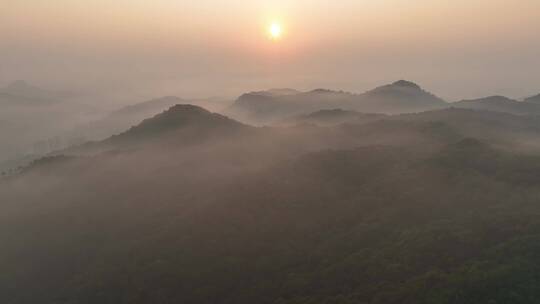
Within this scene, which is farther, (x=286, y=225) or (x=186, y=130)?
(x=186, y=130)

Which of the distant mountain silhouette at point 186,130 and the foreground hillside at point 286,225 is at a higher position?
the distant mountain silhouette at point 186,130

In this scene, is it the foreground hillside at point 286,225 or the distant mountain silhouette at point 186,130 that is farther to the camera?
the distant mountain silhouette at point 186,130

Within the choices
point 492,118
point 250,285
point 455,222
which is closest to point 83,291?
point 250,285

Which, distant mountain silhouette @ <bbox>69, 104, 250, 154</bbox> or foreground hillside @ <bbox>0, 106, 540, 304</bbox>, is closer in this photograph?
foreground hillside @ <bbox>0, 106, 540, 304</bbox>

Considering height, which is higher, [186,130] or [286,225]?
[186,130]

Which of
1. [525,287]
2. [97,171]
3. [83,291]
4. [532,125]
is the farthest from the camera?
[532,125]

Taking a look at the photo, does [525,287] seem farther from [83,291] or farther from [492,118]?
[492,118]

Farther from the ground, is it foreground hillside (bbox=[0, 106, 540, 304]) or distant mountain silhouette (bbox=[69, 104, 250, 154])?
distant mountain silhouette (bbox=[69, 104, 250, 154])

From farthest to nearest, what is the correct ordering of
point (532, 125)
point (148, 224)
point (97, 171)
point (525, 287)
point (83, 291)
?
point (532, 125)
point (97, 171)
point (148, 224)
point (83, 291)
point (525, 287)
